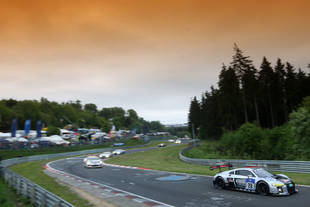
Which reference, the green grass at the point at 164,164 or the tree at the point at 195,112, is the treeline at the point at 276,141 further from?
the tree at the point at 195,112

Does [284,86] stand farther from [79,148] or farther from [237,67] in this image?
[79,148]

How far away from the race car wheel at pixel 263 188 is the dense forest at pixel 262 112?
69.9ft

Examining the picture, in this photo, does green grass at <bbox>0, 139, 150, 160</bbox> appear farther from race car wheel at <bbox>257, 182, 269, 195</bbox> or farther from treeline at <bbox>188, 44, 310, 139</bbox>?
race car wheel at <bbox>257, 182, 269, 195</bbox>

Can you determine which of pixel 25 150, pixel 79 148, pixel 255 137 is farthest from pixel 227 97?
pixel 25 150

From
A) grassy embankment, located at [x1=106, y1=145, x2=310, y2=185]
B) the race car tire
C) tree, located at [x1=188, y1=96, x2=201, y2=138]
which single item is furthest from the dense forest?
the race car tire

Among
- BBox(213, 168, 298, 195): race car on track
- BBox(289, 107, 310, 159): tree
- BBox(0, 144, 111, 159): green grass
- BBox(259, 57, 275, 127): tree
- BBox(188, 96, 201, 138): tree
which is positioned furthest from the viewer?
BBox(188, 96, 201, 138): tree

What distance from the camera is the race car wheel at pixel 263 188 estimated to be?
38.1 feet

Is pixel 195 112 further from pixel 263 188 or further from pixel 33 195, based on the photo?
pixel 33 195

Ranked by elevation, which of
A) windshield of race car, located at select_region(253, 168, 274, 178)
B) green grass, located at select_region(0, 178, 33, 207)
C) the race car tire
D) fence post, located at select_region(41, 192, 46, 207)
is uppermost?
windshield of race car, located at select_region(253, 168, 274, 178)

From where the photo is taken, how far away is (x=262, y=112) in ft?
214

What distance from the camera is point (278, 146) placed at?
3578 centimetres

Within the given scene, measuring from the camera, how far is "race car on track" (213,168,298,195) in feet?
37.2

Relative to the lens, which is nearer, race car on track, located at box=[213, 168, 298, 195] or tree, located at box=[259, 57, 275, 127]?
race car on track, located at box=[213, 168, 298, 195]

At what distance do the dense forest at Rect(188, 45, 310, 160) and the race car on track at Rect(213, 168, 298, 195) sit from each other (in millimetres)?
20431
